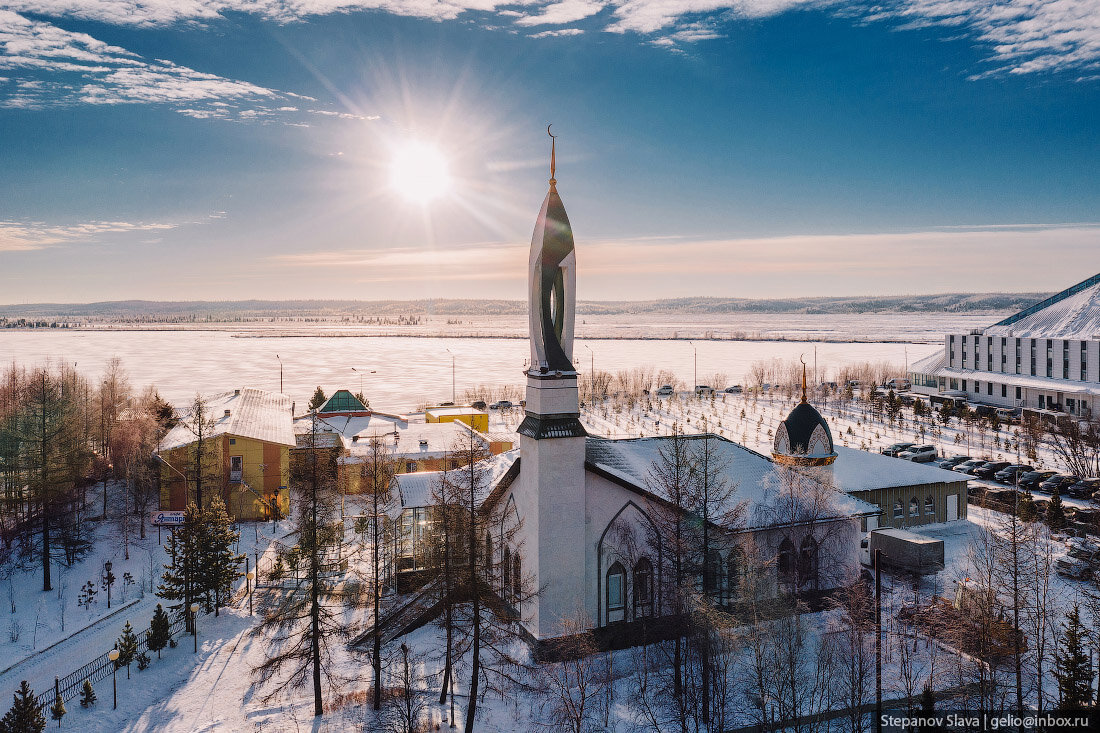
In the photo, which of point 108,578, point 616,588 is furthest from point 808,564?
point 108,578

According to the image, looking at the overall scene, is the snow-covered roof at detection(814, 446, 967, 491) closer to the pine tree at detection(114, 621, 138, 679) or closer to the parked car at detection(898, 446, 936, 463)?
the parked car at detection(898, 446, 936, 463)

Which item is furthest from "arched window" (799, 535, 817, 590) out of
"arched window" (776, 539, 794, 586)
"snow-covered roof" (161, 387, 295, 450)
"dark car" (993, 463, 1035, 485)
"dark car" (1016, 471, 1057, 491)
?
"snow-covered roof" (161, 387, 295, 450)

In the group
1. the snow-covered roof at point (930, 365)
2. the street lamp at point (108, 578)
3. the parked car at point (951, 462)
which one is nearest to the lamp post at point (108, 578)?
the street lamp at point (108, 578)

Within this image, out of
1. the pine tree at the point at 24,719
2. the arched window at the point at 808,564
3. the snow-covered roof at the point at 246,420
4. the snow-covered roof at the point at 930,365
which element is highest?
the snow-covered roof at the point at 930,365

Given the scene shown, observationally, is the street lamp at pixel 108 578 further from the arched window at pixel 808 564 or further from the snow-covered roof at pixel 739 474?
the arched window at pixel 808 564

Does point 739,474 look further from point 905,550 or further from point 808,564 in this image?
point 905,550

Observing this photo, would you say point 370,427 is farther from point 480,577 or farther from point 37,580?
point 480,577
